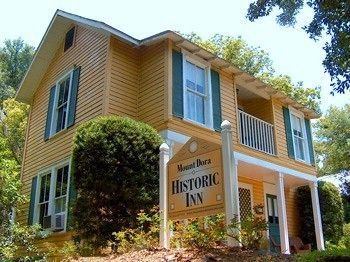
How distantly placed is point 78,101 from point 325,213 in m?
11.0

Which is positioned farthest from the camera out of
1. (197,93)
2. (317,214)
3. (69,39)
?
(317,214)

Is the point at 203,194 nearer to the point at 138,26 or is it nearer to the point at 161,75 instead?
the point at 161,75

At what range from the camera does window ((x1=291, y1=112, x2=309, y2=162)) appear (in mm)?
16453

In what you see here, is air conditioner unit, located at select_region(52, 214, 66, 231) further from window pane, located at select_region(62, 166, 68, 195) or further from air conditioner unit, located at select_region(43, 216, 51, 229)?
window pane, located at select_region(62, 166, 68, 195)

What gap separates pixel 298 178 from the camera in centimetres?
1580

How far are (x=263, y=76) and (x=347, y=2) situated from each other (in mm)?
22988

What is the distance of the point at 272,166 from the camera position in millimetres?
14336

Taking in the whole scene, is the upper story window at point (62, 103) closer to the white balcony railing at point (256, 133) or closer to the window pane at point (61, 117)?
the window pane at point (61, 117)

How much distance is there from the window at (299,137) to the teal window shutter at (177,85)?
668 centimetres

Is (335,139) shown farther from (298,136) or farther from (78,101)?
(78,101)

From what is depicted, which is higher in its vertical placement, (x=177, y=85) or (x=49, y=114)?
(x=49, y=114)

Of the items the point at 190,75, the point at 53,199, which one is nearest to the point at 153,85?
the point at 190,75

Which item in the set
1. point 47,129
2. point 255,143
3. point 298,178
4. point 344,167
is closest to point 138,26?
point 47,129

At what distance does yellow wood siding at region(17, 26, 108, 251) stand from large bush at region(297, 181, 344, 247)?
1005cm
